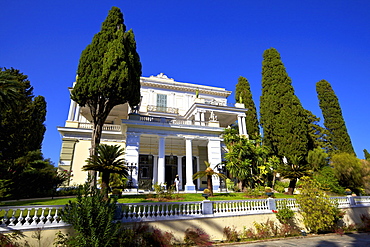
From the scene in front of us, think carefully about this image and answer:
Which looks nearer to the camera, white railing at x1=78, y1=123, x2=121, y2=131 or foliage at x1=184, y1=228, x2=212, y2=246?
foliage at x1=184, y1=228, x2=212, y2=246

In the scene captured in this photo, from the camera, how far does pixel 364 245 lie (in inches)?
326

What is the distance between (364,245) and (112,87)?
15.6 m

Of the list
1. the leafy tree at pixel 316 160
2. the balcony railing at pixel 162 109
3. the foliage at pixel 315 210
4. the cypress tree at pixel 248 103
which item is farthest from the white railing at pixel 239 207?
the balcony railing at pixel 162 109

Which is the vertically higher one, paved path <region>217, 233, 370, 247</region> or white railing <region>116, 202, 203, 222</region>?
white railing <region>116, 202, 203, 222</region>

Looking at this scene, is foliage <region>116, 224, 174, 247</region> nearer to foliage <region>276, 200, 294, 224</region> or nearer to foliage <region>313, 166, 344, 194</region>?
foliage <region>276, 200, 294, 224</region>

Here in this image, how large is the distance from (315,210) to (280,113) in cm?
1492

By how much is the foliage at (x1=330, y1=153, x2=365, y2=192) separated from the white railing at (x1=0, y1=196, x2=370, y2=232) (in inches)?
226

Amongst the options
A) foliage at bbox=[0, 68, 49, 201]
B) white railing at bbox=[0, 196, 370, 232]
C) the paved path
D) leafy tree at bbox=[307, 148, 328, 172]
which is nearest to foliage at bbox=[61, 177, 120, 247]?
white railing at bbox=[0, 196, 370, 232]

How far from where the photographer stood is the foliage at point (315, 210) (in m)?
10.1

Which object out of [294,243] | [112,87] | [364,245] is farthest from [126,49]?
[364,245]

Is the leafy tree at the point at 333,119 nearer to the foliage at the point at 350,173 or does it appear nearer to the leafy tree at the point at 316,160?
the leafy tree at the point at 316,160

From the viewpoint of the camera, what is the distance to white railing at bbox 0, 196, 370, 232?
644 centimetres

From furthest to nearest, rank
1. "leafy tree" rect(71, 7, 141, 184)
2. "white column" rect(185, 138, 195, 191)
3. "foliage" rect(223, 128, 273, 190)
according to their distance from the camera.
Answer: "white column" rect(185, 138, 195, 191)
"foliage" rect(223, 128, 273, 190)
"leafy tree" rect(71, 7, 141, 184)

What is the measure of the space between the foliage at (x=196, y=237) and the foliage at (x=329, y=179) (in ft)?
39.9
